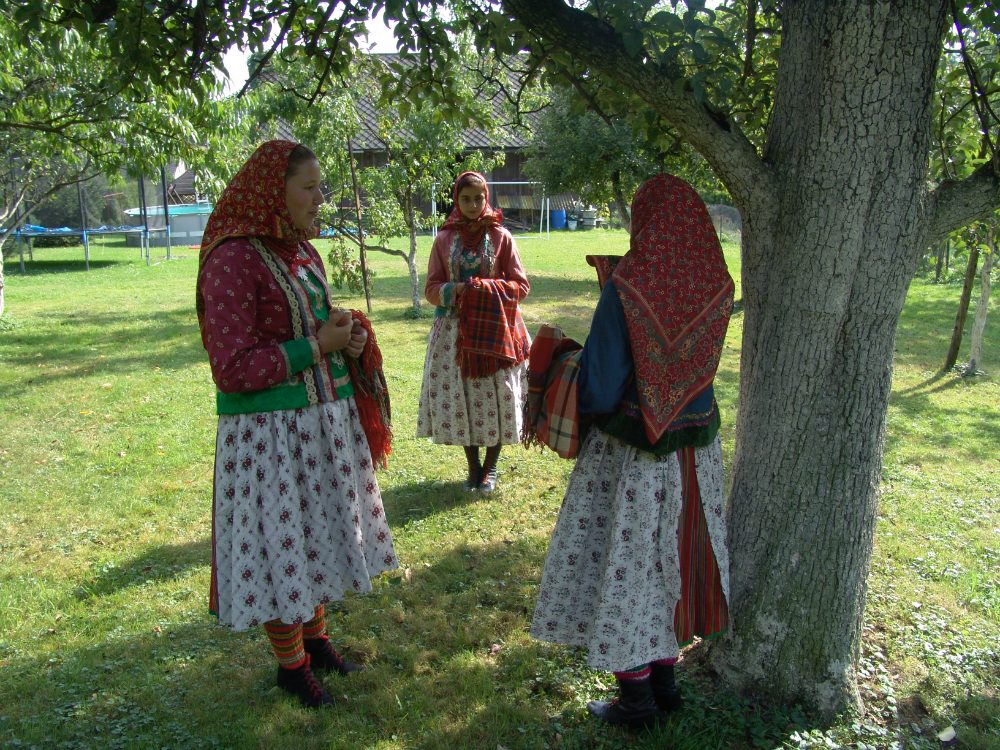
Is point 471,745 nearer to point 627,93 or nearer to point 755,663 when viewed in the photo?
point 755,663

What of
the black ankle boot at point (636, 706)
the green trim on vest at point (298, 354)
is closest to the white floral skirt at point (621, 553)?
the black ankle boot at point (636, 706)

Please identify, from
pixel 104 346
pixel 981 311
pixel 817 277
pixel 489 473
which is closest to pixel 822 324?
pixel 817 277

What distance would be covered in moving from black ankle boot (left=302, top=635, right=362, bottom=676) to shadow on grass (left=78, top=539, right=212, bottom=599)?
125cm

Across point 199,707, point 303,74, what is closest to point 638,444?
point 199,707

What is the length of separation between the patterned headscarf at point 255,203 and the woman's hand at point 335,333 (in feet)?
1.15

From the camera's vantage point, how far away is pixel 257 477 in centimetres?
251

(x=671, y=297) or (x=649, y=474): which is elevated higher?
(x=671, y=297)

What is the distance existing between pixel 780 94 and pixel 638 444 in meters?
1.33

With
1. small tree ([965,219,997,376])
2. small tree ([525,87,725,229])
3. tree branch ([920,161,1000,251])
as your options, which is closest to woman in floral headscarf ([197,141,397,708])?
tree branch ([920,161,1000,251])

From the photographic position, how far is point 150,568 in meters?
3.86

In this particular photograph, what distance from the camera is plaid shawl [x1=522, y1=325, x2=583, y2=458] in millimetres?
2328

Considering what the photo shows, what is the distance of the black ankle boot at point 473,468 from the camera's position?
15.6 ft

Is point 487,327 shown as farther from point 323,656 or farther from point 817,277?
point 817,277

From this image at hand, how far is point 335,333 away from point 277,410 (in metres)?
0.34
